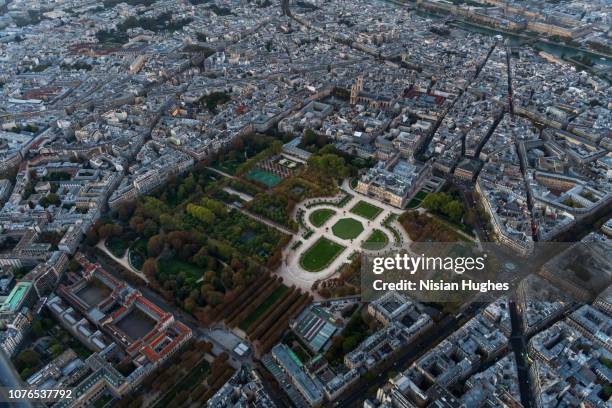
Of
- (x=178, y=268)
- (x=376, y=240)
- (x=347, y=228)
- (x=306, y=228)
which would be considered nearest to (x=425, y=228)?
(x=376, y=240)

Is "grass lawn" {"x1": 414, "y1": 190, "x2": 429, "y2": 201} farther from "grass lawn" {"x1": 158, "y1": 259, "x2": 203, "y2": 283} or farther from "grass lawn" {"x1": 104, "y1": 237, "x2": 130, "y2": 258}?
"grass lawn" {"x1": 104, "y1": 237, "x2": 130, "y2": 258}

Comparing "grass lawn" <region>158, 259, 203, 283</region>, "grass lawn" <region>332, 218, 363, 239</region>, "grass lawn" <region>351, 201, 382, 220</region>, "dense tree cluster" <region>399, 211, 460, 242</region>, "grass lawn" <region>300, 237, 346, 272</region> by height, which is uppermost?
"dense tree cluster" <region>399, 211, 460, 242</region>

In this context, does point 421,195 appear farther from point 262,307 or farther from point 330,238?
point 262,307

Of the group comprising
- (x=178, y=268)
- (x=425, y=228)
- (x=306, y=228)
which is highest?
(x=425, y=228)

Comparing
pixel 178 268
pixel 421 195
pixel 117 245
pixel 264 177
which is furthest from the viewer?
pixel 264 177

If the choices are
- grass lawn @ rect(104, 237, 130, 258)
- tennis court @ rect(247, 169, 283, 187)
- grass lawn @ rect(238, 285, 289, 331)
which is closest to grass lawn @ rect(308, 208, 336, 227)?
tennis court @ rect(247, 169, 283, 187)
